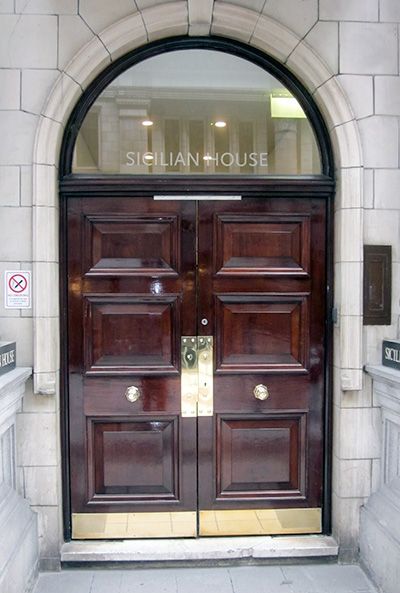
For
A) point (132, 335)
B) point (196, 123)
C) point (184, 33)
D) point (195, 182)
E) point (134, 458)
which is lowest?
point (134, 458)

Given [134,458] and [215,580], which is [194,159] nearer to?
[134,458]

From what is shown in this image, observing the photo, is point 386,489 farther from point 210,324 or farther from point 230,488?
point 210,324

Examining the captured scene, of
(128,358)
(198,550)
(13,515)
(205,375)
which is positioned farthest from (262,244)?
(13,515)

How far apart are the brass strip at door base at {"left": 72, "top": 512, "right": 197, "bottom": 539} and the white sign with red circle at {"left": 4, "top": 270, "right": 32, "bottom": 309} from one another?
5.42 ft

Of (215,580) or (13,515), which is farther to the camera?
(215,580)

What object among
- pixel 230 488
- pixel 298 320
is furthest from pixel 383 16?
pixel 230 488

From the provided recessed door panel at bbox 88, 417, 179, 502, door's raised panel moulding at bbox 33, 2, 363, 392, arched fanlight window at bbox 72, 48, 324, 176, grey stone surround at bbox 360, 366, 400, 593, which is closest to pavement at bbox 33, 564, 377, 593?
grey stone surround at bbox 360, 366, 400, 593

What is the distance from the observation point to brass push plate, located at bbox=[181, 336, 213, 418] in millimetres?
4008

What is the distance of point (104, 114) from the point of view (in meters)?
3.98

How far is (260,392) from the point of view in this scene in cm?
402

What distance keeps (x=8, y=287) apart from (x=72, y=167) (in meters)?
1.01

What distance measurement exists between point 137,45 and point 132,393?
2.57 metres

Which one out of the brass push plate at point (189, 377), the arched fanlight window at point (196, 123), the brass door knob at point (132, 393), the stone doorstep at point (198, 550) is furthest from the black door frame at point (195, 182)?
the brass push plate at point (189, 377)

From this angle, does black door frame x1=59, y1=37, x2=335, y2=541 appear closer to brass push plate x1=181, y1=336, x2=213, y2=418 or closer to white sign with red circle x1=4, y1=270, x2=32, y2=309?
white sign with red circle x1=4, y1=270, x2=32, y2=309
